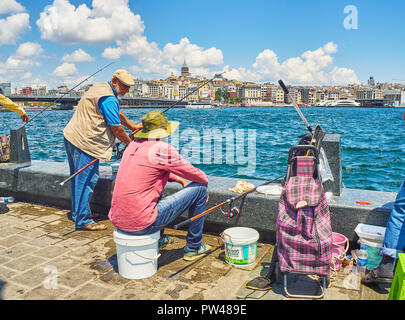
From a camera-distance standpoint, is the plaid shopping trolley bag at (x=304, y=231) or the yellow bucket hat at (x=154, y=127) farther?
the yellow bucket hat at (x=154, y=127)

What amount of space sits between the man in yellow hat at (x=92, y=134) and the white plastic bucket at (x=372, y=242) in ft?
9.16

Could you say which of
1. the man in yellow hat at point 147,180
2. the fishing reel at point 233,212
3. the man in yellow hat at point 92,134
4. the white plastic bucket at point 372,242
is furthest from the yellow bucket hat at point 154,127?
the white plastic bucket at point 372,242

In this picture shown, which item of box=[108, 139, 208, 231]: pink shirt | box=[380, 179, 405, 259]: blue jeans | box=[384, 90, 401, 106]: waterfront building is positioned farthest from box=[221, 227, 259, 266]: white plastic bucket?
box=[384, 90, 401, 106]: waterfront building

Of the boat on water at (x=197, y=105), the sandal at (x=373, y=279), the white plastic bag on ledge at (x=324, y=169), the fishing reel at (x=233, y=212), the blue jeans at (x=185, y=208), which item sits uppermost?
the boat on water at (x=197, y=105)

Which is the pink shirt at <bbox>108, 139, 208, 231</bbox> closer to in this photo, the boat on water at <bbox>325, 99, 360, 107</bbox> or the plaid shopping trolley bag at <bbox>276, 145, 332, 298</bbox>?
the plaid shopping trolley bag at <bbox>276, 145, 332, 298</bbox>

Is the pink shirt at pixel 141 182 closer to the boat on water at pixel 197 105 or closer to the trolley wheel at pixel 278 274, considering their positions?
the trolley wheel at pixel 278 274

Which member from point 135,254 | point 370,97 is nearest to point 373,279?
point 135,254

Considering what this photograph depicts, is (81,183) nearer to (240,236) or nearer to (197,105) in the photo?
(240,236)

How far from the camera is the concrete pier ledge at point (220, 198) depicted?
3.76 metres

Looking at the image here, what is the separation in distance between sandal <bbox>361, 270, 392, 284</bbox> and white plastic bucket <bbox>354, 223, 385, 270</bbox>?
0.82 feet

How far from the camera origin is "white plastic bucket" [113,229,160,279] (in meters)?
3.33

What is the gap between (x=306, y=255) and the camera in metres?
3.08
